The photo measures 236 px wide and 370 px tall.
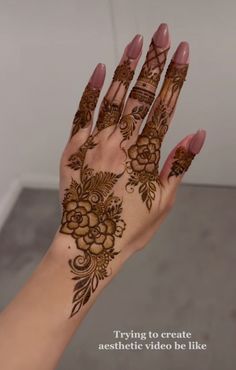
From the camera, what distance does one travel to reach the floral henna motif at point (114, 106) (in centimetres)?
72

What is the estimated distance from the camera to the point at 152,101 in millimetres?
712

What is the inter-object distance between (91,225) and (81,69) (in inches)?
29.8

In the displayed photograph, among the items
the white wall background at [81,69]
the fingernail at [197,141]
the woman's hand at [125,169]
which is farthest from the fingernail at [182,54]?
the white wall background at [81,69]

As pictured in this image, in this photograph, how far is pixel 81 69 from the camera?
131 centimetres

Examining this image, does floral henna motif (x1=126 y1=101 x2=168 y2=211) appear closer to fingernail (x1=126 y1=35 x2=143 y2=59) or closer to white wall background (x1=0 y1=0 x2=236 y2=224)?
fingernail (x1=126 y1=35 x2=143 y2=59)

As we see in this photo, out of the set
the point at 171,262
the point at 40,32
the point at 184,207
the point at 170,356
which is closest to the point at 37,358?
the point at 170,356

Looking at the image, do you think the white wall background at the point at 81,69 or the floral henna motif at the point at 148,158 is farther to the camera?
the white wall background at the point at 81,69

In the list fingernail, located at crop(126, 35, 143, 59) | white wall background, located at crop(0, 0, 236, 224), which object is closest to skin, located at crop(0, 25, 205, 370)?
fingernail, located at crop(126, 35, 143, 59)

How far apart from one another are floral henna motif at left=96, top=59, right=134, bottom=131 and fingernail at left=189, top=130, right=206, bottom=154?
12 cm

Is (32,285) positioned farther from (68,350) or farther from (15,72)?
(15,72)

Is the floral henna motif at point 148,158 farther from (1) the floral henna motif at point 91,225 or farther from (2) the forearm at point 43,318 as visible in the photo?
(2) the forearm at point 43,318

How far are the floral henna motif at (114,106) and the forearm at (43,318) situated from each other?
193 mm

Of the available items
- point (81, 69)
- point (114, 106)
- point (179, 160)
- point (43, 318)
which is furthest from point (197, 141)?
point (81, 69)

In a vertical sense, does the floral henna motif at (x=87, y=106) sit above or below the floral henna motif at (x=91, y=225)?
above
